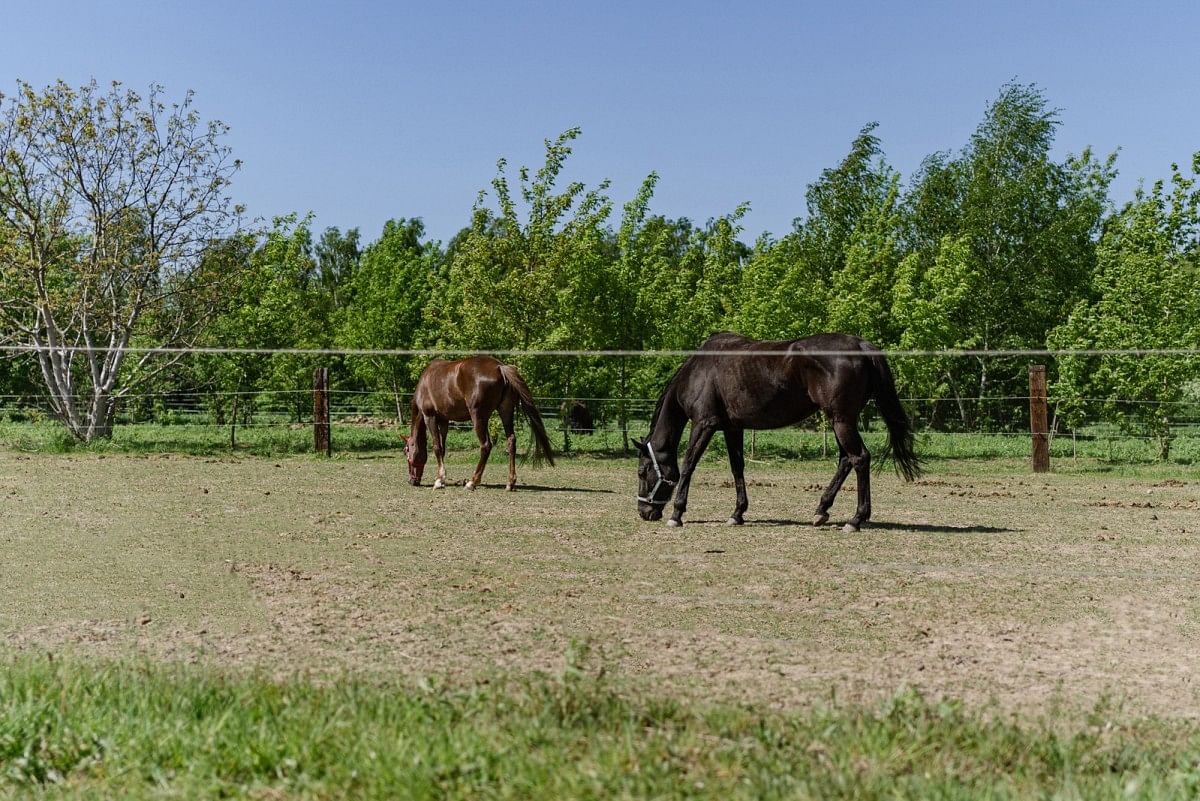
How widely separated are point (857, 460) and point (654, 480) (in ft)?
5.95

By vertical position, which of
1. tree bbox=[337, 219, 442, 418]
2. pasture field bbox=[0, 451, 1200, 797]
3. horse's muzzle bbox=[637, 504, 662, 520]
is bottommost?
pasture field bbox=[0, 451, 1200, 797]

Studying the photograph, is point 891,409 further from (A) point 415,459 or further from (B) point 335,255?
(B) point 335,255

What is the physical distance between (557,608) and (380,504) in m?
5.82

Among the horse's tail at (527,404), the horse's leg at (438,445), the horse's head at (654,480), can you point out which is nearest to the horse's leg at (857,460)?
the horse's head at (654,480)

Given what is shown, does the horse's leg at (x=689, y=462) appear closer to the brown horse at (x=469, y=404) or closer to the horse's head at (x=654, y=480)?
the horse's head at (x=654, y=480)

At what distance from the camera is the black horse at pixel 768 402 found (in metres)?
9.95

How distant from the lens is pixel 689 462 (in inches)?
415

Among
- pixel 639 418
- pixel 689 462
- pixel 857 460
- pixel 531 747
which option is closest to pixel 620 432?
pixel 639 418

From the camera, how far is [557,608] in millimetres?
6422

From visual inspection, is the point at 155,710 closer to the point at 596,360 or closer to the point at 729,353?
the point at 729,353

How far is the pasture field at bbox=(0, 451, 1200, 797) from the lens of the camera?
445 centimetres

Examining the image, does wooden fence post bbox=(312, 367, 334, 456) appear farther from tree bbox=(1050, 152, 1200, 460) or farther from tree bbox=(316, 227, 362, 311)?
tree bbox=(316, 227, 362, 311)

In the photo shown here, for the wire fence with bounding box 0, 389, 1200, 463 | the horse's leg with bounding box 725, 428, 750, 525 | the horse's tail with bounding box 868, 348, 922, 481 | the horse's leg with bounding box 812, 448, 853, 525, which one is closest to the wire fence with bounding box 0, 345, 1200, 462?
the wire fence with bounding box 0, 389, 1200, 463

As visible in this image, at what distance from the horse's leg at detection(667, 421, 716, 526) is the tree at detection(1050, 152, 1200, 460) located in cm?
1050
